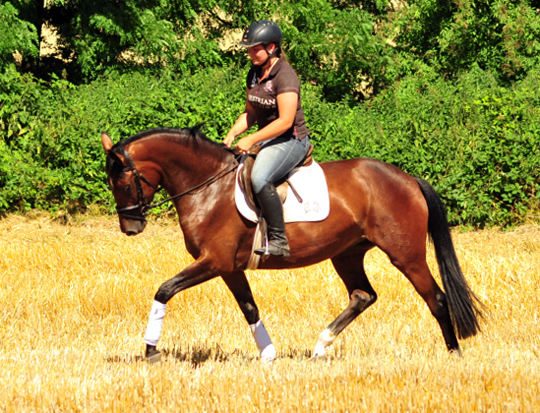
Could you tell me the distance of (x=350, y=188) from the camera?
6.63 metres

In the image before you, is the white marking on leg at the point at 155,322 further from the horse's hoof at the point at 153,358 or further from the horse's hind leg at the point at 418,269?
the horse's hind leg at the point at 418,269

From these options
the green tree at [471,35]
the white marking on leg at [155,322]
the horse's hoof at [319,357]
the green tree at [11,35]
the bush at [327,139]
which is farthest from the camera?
the green tree at [471,35]

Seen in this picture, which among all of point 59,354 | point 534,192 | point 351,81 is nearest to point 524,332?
point 59,354

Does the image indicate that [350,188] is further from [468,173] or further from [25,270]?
[468,173]

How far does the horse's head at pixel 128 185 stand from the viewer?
6023mm

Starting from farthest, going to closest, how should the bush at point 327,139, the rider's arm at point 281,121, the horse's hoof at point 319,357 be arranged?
the bush at point 327,139 < the horse's hoof at point 319,357 < the rider's arm at point 281,121

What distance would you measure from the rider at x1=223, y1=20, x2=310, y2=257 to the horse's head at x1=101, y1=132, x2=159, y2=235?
2.80 ft

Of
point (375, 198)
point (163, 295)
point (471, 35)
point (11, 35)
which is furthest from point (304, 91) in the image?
point (163, 295)

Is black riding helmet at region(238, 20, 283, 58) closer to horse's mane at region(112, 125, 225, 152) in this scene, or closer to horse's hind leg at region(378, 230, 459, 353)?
horse's mane at region(112, 125, 225, 152)

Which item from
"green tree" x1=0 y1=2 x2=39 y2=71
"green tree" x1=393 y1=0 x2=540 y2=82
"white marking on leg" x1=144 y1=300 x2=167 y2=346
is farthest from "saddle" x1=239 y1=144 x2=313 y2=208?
"green tree" x1=393 y1=0 x2=540 y2=82

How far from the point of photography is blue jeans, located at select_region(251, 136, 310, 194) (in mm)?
6113

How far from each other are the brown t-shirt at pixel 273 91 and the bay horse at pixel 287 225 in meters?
0.47

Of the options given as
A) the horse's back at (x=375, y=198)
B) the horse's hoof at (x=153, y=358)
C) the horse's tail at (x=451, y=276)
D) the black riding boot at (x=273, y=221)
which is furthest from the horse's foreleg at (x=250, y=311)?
the horse's tail at (x=451, y=276)

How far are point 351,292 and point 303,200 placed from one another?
1285 mm
